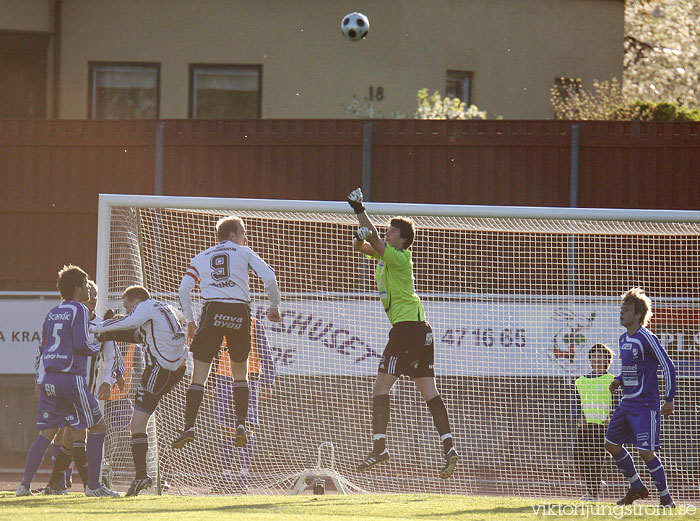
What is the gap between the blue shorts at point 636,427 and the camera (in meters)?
8.11

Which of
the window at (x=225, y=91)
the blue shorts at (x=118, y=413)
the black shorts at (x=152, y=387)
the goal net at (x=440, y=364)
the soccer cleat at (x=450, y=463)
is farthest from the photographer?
the window at (x=225, y=91)

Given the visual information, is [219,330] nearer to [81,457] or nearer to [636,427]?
[81,457]

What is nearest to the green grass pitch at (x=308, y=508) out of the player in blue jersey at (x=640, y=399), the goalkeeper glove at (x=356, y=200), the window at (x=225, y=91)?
the player in blue jersey at (x=640, y=399)

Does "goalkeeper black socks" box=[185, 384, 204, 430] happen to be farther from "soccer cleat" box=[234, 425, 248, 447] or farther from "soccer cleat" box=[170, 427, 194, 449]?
"soccer cleat" box=[234, 425, 248, 447]

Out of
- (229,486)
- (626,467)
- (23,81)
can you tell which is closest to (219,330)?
(229,486)

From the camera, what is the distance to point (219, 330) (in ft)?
26.3

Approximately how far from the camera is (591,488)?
9.42 metres

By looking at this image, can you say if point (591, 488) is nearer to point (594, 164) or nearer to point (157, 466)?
point (157, 466)

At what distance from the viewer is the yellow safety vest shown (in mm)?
9484

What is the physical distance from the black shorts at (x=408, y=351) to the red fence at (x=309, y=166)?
531 cm

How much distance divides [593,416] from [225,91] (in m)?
10.5

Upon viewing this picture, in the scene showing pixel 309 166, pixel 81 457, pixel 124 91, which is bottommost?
pixel 81 457

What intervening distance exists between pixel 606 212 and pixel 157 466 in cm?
429

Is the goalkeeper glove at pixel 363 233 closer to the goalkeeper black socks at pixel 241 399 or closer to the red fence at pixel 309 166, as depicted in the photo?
the goalkeeper black socks at pixel 241 399
